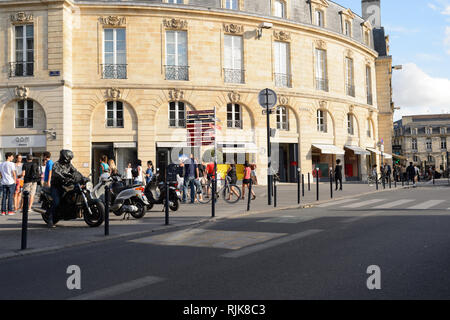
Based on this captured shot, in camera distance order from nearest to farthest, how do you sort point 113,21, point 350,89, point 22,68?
point 22,68 → point 113,21 → point 350,89

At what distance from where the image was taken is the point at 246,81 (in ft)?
83.1

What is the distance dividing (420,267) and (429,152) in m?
96.9

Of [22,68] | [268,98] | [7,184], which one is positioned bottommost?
[7,184]

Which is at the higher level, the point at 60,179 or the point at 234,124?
the point at 234,124

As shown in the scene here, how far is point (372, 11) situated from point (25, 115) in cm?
3453

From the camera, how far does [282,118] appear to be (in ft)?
88.2

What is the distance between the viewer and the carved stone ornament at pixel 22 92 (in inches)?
859

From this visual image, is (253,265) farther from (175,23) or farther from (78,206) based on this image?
(175,23)

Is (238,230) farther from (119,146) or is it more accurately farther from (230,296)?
(119,146)

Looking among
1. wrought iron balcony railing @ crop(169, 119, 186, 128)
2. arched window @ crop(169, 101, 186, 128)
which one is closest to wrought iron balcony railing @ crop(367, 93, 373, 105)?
arched window @ crop(169, 101, 186, 128)

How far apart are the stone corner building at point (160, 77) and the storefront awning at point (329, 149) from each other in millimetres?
93

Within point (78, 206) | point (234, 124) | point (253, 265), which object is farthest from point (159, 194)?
point (234, 124)
